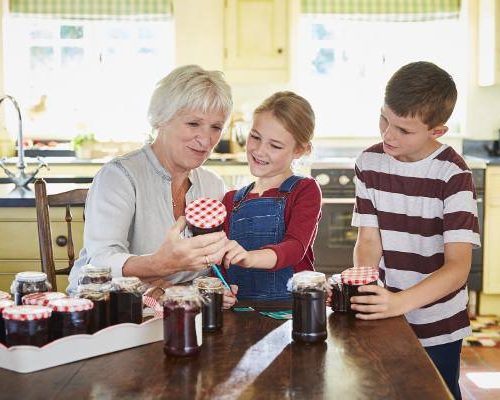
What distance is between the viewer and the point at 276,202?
7.33ft

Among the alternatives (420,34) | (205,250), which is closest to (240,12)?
(420,34)

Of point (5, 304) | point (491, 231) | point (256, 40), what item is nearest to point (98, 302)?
point (5, 304)

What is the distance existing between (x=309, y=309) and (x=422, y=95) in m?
0.67

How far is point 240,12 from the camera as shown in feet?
18.7

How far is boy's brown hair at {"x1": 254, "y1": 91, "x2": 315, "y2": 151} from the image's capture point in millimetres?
2213

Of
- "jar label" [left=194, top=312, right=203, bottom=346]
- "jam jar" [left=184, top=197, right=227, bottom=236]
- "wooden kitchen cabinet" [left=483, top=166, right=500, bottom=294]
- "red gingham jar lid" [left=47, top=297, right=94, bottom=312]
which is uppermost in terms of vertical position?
"jam jar" [left=184, top=197, right=227, bottom=236]

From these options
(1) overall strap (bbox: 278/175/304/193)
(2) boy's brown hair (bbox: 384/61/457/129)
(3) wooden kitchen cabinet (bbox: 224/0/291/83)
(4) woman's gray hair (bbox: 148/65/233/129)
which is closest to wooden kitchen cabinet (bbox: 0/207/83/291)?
(4) woman's gray hair (bbox: 148/65/233/129)

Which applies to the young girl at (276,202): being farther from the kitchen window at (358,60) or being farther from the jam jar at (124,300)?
the kitchen window at (358,60)

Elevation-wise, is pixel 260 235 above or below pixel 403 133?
below

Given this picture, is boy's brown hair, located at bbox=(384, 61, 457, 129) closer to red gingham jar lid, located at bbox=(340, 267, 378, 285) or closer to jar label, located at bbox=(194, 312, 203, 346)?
red gingham jar lid, located at bbox=(340, 267, 378, 285)

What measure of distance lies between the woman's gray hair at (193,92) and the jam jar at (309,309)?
2.53ft

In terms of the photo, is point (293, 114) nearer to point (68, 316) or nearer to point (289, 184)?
point (289, 184)

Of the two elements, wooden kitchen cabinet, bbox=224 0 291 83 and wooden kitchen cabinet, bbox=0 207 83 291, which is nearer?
wooden kitchen cabinet, bbox=0 207 83 291

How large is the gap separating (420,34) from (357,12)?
0.52 metres
